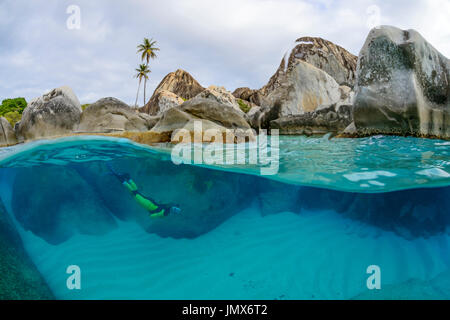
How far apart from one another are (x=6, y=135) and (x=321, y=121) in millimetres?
18808

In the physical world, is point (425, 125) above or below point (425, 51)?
below

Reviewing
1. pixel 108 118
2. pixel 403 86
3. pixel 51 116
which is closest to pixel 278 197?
pixel 403 86

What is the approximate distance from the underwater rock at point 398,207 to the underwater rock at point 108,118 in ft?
Answer: 33.0

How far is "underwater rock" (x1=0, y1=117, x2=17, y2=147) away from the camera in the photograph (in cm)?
1373

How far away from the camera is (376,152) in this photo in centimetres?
542

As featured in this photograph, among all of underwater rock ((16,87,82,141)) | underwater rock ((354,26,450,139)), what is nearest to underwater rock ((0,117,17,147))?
underwater rock ((16,87,82,141))

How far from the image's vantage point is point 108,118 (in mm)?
11703

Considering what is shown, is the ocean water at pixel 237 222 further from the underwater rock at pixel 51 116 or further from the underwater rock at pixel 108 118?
the underwater rock at pixel 51 116

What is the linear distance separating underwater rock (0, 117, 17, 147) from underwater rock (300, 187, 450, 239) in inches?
673

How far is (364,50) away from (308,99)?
1023cm
